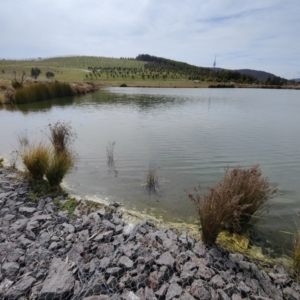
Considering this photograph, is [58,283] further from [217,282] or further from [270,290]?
[270,290]

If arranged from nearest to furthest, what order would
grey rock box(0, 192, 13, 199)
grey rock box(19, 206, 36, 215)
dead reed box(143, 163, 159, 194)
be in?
grey rock box(19, 206, 36, 215) < grey rock box(0, 192, 13, 199) < dead reed box(143, 163, 159, 194)

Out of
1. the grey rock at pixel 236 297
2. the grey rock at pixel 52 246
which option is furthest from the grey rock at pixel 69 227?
the grey rock at pixel 236 297

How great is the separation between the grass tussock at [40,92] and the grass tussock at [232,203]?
21058 millimetres

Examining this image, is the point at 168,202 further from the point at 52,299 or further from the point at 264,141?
the point at 264,141

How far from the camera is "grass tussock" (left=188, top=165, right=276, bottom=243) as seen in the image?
3.22m

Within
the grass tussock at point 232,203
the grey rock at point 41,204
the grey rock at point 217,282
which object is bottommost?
the grey rock at point 41,204

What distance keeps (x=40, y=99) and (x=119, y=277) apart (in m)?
23.5

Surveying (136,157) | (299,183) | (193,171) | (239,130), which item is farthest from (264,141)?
(136,157)

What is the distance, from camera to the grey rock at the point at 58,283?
2213 mm

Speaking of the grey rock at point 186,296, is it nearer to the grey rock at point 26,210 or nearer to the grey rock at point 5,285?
the grey rock at point 5,285

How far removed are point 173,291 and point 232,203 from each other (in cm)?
144

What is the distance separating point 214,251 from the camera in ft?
10.1

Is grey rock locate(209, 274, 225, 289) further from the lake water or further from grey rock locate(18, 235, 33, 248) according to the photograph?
grey rock locate(18, 235, 33, 248)

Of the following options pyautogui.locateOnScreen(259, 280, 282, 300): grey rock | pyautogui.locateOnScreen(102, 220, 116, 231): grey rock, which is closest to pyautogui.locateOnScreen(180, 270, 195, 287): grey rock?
pyautogui.locateOnScreen(259, 280, 282, 300): grey rock
